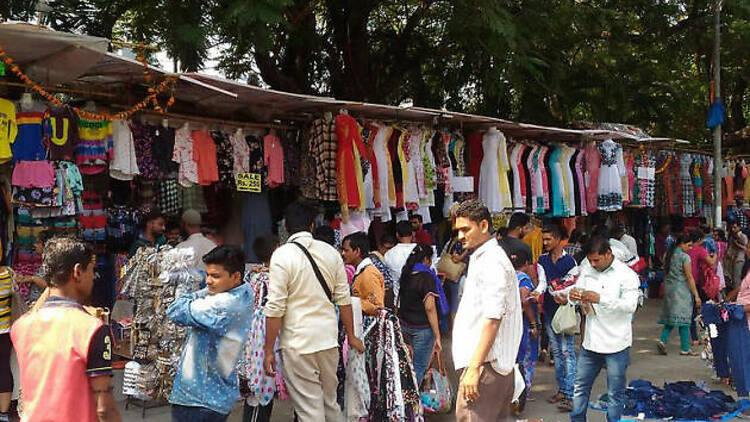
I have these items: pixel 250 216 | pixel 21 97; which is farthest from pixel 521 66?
pixel 21 97

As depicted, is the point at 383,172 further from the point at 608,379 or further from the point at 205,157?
the point at 608,379

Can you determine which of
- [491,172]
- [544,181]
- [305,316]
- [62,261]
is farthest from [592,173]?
[62,261]

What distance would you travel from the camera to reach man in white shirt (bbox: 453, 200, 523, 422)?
13.1 ft

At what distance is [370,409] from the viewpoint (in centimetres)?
596

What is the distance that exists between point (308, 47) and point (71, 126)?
537 centimetres

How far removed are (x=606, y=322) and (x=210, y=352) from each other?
306 cm

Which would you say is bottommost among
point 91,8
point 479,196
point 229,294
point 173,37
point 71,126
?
point 229,294

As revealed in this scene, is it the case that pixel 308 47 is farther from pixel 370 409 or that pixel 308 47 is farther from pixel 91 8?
pixel 370 409

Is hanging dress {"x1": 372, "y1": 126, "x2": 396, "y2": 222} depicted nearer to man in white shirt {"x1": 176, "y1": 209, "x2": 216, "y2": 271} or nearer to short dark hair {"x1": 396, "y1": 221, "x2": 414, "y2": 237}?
short dark hair {"x1": 396, "y1": 221, "x2": 414, "y2": 237}

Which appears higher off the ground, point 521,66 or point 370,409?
point 521,66

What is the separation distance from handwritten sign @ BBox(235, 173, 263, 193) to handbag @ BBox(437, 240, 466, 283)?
224 centimetres

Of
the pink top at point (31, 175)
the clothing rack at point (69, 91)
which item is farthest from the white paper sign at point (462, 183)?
the pink top at point (31, 175)

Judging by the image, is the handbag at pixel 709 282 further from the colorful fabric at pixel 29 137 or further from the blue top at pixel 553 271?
the colorful fabric at pixel 29 137

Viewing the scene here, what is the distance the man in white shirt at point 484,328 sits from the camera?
158 inches
